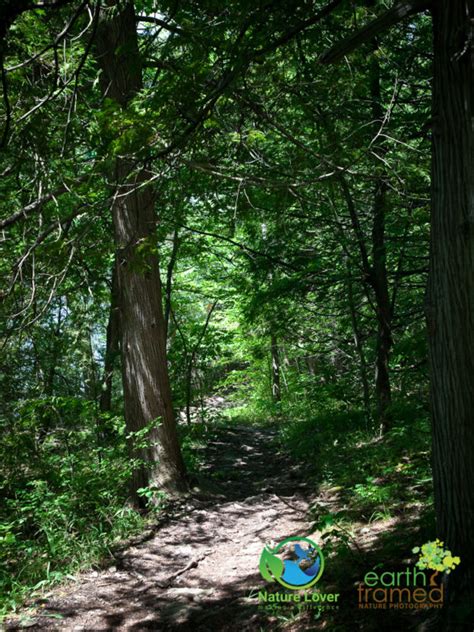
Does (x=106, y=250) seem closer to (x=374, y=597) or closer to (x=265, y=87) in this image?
(x=265, y=87)

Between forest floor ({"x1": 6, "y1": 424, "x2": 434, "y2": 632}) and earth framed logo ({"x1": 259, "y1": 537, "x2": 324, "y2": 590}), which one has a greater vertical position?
earth framed logo ({"x1": 259, "y1": 537, "x2": 324, "y2": 590})

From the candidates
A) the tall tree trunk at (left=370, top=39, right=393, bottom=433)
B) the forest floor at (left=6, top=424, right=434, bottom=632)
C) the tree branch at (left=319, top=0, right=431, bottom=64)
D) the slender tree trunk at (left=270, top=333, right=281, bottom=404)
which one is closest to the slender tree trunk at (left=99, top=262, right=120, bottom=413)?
the forest floor at (left=6, top=424, right=434, bottom=632)

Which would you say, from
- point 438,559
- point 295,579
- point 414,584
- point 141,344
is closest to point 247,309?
point 141,344

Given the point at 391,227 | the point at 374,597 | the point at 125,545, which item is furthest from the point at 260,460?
the point at 374,597

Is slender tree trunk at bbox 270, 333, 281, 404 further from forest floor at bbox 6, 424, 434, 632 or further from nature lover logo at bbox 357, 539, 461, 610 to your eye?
nature lover logo at bbox 357, 539, 461, 610

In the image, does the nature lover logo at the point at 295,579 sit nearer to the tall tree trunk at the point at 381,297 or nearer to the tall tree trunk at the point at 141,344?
the tall tree trunk at the point at 141,344

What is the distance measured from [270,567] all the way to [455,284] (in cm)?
291

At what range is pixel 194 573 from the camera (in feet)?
15.9

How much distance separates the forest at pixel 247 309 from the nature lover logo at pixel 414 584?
1cm

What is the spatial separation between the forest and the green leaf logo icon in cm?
3

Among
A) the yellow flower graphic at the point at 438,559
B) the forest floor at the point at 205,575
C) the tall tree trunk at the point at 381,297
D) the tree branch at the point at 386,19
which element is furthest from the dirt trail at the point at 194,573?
the tree branch at the point at 386,19

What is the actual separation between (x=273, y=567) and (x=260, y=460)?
5.79 meters

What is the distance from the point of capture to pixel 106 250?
235 inches

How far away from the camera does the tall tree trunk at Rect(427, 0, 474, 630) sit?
9.09 ft
